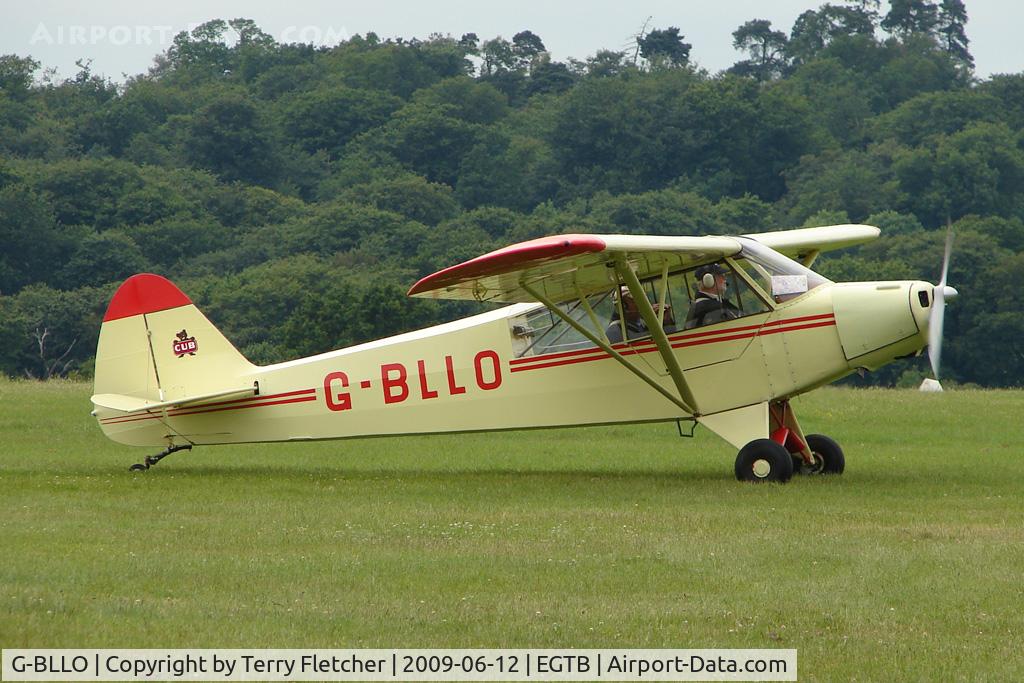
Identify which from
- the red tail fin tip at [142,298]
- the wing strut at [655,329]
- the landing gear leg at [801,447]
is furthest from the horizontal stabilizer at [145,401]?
the landing gear leg at [801,447]

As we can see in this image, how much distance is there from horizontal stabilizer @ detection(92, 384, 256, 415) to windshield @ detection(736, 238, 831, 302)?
548 centimetres

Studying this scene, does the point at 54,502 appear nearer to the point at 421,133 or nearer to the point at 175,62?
the point at 421,133

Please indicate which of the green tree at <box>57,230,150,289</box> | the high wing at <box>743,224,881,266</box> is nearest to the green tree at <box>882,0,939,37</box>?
the green tree at <box>57,230,150,289</box>

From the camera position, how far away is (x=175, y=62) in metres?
165

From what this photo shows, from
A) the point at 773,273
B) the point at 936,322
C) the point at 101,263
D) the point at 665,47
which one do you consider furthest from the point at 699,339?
the point at 665,47

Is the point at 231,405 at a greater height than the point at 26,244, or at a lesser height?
lesser

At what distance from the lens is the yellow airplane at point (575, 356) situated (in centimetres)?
1481

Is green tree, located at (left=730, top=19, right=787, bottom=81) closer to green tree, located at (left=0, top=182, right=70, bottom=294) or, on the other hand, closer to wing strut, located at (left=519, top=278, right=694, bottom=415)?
green tree, located at (left=0, top=182, right=70, bottom=294)

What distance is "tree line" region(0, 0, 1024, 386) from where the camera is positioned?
6481 cm

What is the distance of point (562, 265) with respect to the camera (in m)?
14.6

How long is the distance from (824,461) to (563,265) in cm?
368

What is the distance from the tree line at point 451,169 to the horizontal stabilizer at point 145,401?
122ft

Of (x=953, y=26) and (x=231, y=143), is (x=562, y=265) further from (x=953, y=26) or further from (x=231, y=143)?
(x=953, y=26)

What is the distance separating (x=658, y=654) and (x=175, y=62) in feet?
540
